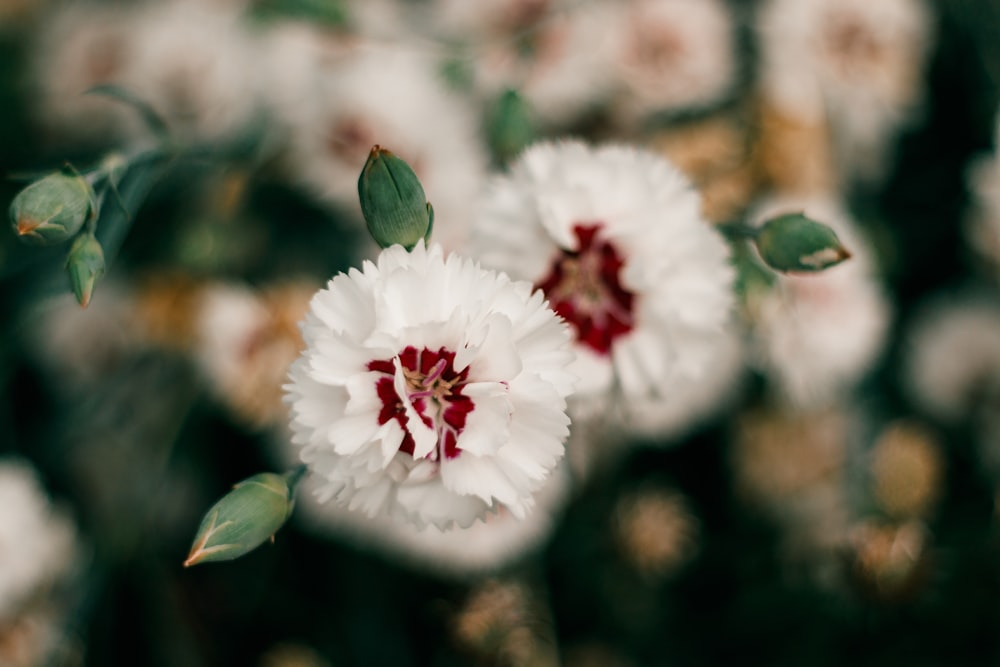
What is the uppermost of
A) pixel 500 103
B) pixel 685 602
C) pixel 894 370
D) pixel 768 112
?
pixel 500 103

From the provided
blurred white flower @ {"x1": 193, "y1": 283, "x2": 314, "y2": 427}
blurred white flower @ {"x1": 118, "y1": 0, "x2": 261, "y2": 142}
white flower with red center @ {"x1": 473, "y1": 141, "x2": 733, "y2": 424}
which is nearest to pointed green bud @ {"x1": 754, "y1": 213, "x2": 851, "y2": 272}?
A: white flower with red center @ {"x1": 473, "y1": 141, "x2": 733, "y2": 424}

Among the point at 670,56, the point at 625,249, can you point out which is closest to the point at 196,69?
the point at 670,56

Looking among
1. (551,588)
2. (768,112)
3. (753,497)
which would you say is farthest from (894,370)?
(551,588)

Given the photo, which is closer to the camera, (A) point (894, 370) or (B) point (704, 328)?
(B) point (704, 328)

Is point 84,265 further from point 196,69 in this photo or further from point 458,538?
point 196,69

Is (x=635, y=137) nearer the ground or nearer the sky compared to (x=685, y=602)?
nearer the sky

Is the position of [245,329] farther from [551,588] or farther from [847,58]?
[847,58]

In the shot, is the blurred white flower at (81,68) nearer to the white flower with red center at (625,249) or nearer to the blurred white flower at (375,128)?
the blurred white flower at (375,128)

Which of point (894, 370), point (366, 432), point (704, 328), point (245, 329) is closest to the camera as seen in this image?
point (366, 432)
